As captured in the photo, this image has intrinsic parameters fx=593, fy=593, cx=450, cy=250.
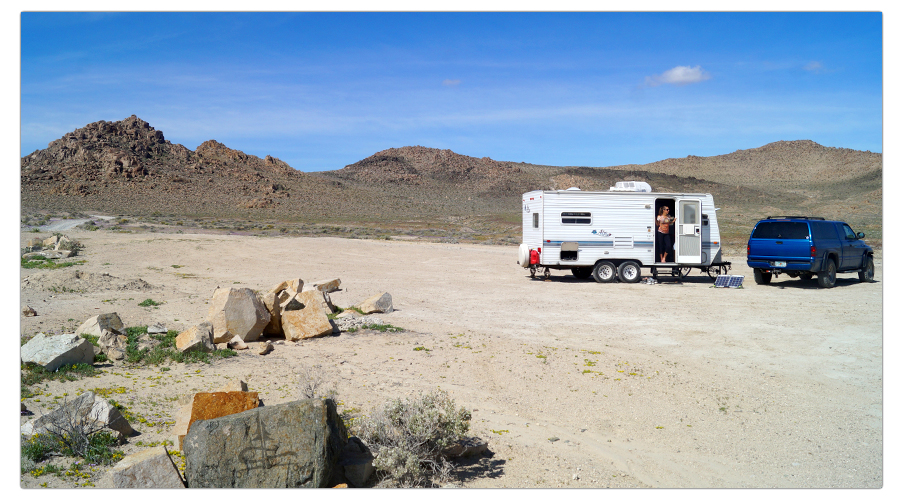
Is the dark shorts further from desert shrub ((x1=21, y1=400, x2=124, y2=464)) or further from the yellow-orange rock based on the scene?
desert shrub ((x1=21, y1=400, x2=124, y2=464))

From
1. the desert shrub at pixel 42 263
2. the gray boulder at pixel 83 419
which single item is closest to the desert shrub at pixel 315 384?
the gray boulder at pixel 83 419

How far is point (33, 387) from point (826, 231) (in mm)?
18123

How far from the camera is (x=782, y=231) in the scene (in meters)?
16.5

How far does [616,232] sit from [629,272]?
1.30 meters

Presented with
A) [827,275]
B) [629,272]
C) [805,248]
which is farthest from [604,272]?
[827,275]

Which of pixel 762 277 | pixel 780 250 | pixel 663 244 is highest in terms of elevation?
pixel 663 244

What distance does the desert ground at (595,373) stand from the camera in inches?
204

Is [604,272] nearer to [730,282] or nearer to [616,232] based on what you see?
[616,232]

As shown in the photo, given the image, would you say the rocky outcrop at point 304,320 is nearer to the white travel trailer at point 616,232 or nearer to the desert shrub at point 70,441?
the desert shrub at point 70,441

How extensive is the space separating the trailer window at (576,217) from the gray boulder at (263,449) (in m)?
14.6

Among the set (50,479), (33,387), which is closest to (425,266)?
(33,387)

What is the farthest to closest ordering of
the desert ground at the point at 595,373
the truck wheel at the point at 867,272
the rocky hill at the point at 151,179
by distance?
the rocky hill at the point at 151,179 → the truck wheel at the point at 867,272 → the desert ground at the point at 595,373

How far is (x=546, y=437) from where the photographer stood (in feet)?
18.8

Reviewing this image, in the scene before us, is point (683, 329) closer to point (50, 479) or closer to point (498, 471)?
point (498, 471)
